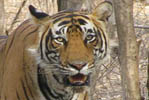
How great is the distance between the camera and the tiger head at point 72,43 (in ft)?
12.7

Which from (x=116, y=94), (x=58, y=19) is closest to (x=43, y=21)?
(x=58, y=19)

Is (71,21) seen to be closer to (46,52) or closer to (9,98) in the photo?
(46,52)

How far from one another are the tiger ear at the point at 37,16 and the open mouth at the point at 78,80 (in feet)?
1.55

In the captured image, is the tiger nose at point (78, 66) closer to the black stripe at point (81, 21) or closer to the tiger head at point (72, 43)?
the tiger head at point (72, 43)

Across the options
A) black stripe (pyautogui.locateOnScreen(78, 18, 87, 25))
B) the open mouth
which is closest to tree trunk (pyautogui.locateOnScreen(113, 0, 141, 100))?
black stripe (pyautogui.locateOnScreen(78, 18, 87, 25))

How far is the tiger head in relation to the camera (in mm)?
3859

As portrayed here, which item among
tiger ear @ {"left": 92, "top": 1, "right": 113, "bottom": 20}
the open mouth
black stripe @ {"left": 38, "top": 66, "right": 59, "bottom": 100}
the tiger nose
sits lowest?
black stripe @ {"left": 38, "top": 66, "right": 59, "bottom": 100}

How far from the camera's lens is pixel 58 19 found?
4164 mm

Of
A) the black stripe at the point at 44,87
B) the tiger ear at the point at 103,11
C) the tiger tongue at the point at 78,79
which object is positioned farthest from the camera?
the black stripe at the point at 44,87

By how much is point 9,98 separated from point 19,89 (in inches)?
4.3

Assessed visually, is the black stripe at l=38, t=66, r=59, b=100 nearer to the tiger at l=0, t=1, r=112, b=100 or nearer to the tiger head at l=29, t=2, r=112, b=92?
the tiger at l=0, t=1, r=112, b=100

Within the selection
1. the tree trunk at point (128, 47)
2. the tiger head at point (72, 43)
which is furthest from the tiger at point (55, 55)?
the tree trunk at point (128, 47)

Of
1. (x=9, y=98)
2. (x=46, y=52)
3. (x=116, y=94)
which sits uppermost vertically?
(x=46, y=52)

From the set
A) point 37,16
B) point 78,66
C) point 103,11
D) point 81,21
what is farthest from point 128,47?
point 78,66
